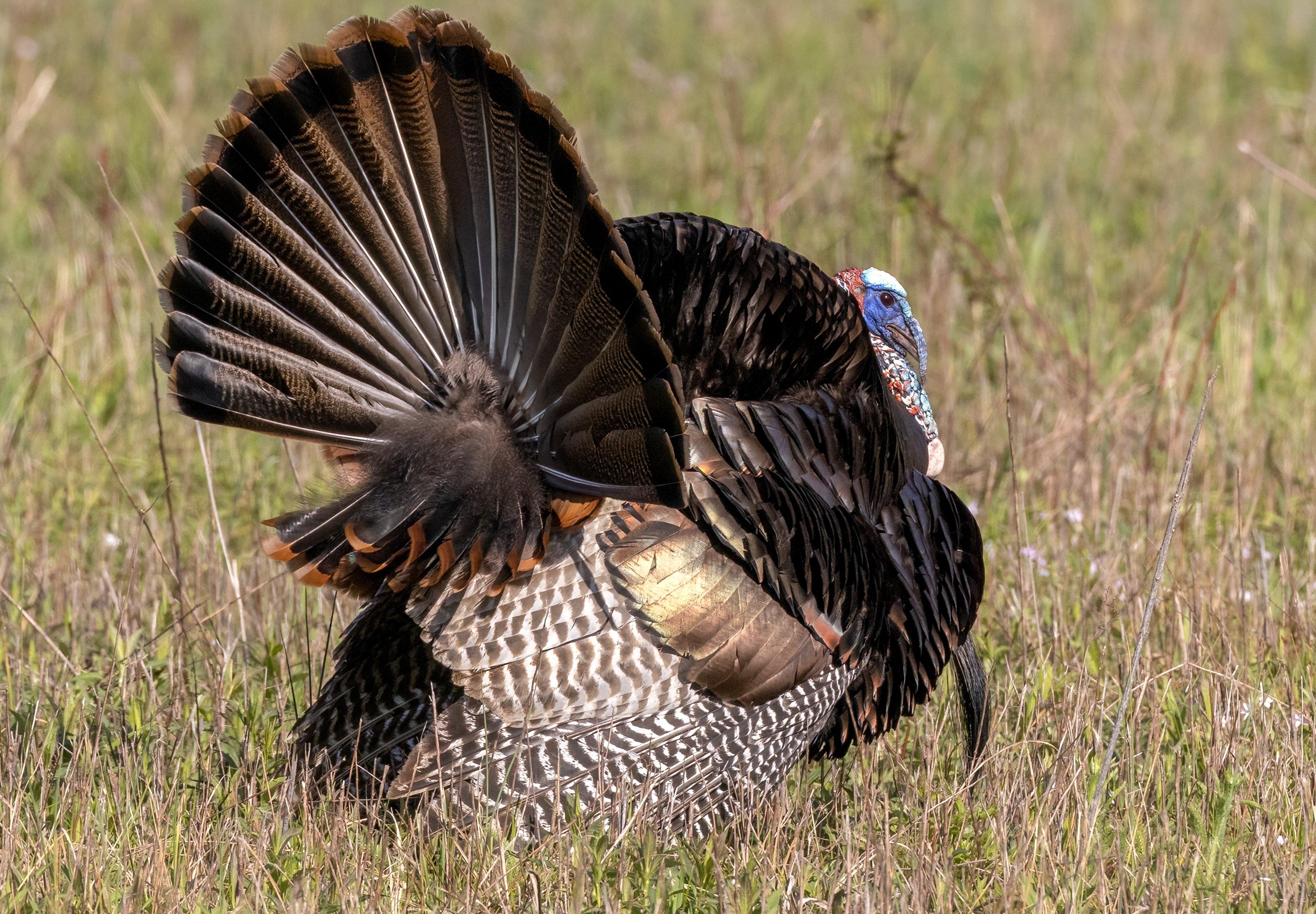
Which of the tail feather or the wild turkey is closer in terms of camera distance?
the wild turkey

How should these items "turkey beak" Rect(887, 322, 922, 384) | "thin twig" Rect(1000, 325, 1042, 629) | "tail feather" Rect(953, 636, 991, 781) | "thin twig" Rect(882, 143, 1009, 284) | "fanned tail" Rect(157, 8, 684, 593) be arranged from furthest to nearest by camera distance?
"thin twig" Rect(882, 143, 1009, 284), "turkey beak" Rect(887, 322, 922, 384), "thin twig" Rect(1000, 325, 1042, 629), "tail feather" Rect(953, 636, 991, 781), "fanned tail" Rect(157, 8, 684, 593)

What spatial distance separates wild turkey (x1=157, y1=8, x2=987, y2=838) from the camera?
97.7 inches

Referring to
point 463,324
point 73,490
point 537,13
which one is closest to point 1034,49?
point 537,13

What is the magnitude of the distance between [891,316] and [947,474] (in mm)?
1117

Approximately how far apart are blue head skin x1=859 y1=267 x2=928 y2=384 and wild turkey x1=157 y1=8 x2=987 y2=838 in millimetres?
479

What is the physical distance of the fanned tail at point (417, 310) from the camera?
244 centimetres

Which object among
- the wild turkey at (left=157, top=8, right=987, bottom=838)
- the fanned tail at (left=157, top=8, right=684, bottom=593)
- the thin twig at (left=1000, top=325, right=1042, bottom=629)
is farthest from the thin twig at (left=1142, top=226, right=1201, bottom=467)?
the fanned tail at (left=157, top=8, right=684, bottom=593)

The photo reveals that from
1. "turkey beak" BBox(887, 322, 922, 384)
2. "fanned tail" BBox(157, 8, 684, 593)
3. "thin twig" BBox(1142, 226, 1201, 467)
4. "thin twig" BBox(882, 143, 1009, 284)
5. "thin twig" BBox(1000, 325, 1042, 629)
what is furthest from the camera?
"thin twig" BBox(882, 143, 1009, 284)

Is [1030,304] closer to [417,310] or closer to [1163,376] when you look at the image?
[1163,376]

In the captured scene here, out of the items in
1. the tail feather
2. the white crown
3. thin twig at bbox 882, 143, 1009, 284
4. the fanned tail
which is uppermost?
the fanned tail

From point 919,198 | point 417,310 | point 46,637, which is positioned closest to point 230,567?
point 46,637

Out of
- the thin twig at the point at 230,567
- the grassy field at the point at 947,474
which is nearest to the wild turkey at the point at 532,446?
the grassy field at the point at 947,474

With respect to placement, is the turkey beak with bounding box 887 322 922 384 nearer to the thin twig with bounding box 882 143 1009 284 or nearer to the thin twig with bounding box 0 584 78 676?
the thin twig with bounding box 882 143 1009 284

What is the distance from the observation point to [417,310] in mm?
2670
